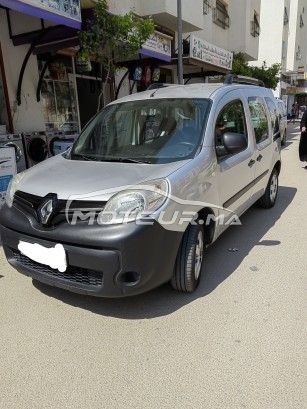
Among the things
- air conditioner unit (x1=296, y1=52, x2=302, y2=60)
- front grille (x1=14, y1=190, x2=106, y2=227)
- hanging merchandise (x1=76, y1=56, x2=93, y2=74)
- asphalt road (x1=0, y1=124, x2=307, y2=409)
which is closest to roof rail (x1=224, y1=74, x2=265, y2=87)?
asphalt road (x1=0, y1=124, x2=307, y2=409)

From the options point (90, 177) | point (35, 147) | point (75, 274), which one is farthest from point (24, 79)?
point (75, 274)

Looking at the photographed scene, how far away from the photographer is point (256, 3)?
76.3 ft

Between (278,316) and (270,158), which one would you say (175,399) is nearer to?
(278,316)

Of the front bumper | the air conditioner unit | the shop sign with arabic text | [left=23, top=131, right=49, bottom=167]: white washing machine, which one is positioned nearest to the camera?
the front bumper

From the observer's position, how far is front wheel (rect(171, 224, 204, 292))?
2.93 metres

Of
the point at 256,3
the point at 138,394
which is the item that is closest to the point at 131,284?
the point at 138,394

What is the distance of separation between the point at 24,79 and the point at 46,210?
19.5 ft

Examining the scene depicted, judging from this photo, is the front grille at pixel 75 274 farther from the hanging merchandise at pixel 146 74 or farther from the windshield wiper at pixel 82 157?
the hanging merchandise at pixel 146 74

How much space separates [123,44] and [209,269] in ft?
16.8

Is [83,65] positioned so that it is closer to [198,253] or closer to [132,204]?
[198,253]

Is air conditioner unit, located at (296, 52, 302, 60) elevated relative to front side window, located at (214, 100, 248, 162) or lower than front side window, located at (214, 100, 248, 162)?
elevated

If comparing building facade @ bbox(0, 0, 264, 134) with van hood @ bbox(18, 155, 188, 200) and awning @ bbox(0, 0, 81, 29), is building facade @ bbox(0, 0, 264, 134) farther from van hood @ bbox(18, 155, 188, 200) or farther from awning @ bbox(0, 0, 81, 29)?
van hood @ bbox(18, 155, 188, 200)

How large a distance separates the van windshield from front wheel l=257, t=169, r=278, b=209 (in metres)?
2.34

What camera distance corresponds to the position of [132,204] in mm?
2568
